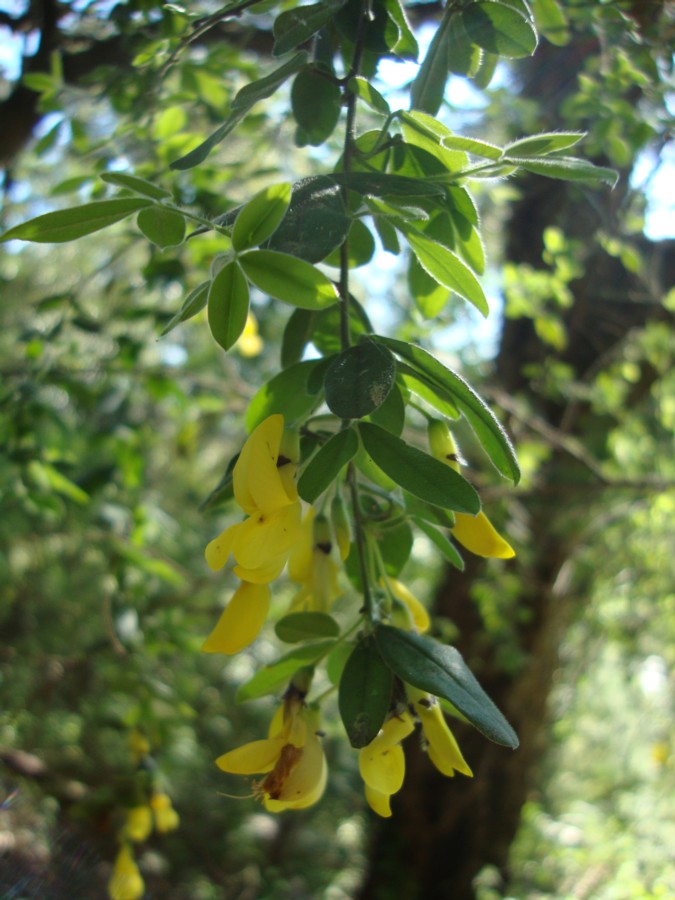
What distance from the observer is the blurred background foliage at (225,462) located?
0.87m

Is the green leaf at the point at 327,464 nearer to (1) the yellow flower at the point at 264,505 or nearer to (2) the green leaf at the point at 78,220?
(1) the yellow flower at the point at 264,505

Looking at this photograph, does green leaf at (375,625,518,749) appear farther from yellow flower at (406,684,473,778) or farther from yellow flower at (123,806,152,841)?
yellow flower at (123,806,152,841)

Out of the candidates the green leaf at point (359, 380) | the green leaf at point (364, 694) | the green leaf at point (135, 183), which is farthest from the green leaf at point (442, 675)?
the green leaf at point (135, 183)

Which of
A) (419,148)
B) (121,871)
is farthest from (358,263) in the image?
(121,871)

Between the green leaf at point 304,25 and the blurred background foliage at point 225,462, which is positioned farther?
the blurred background foliage at point 225,462

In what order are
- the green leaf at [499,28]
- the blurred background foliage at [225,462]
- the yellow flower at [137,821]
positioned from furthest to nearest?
1. the yellow flower at [137,821]
2. the blurred background foliage at [225,462]
3. the green leaf at [499,28]

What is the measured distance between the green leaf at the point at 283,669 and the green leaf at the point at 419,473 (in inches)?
4.4

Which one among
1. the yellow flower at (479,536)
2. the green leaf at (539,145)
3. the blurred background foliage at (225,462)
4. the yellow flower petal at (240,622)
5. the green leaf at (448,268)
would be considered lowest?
the blurred background foliage at (225,462)

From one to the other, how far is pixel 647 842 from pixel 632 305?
198 cm

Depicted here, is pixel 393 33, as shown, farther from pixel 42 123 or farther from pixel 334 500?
pixel 42 123

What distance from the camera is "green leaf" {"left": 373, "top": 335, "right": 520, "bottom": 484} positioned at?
0.36m

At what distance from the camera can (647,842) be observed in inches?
110

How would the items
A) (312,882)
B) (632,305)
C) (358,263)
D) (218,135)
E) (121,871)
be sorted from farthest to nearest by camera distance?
(312,882) → (632,305) → (121,871) → (358,263) → (218,135)

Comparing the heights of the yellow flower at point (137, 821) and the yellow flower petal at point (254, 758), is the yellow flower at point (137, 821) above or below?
below
